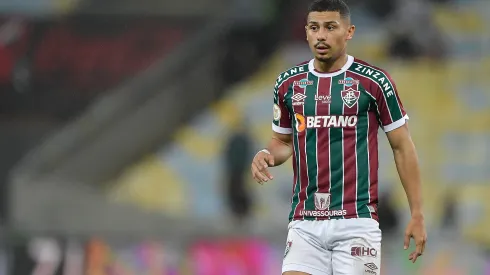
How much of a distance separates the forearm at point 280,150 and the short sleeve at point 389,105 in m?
0.54

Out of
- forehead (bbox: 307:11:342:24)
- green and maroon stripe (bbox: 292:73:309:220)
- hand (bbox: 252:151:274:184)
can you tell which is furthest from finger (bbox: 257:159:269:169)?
forehead (bbox: 307:11:342:24)

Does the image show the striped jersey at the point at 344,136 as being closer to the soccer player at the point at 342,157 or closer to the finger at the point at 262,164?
the soccer player at the point at 342,157

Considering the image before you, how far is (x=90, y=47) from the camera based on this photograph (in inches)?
591

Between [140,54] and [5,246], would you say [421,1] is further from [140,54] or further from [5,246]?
→ [5,246]

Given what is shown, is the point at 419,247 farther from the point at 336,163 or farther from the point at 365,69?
the point at 365,69

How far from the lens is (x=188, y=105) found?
14.5 m

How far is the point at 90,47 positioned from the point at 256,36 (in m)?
2.32

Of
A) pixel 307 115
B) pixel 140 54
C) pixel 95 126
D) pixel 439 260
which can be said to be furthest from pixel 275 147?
pixel 140 54

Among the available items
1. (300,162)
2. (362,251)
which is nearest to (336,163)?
(300,162)

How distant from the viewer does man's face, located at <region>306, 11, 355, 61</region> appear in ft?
16.4

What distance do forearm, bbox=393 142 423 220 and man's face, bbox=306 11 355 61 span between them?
0.57 m

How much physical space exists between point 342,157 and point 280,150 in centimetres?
41

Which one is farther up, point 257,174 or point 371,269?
point 257,174

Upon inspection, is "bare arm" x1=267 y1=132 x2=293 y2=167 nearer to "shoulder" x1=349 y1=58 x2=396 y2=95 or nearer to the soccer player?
the soccer player
